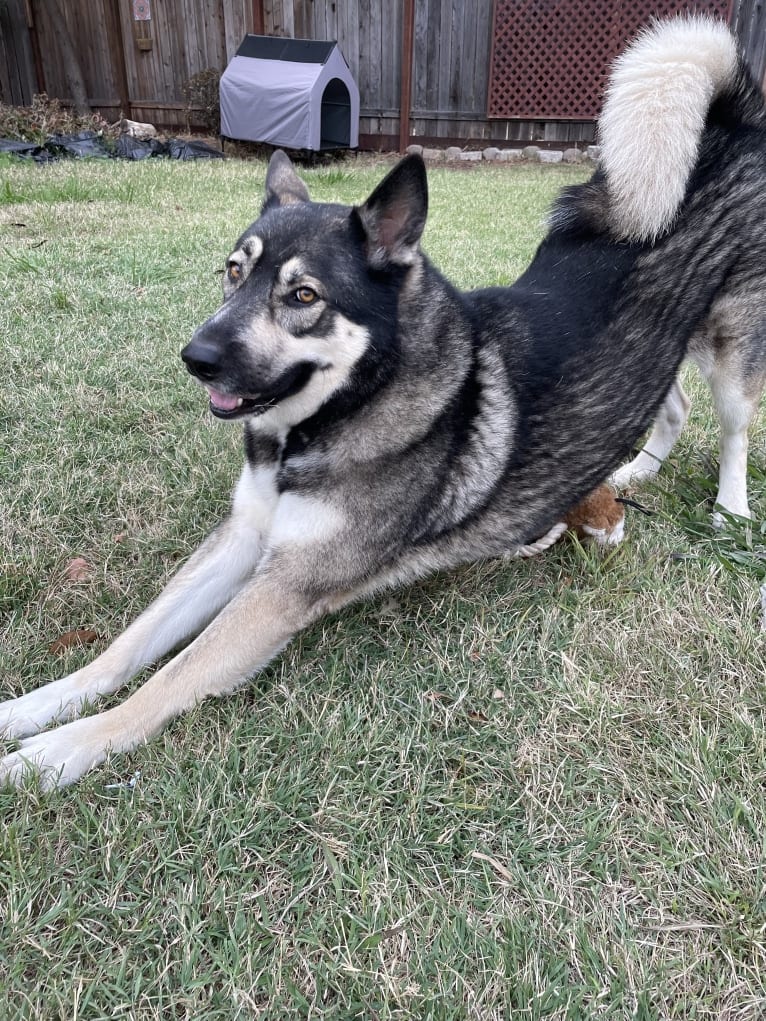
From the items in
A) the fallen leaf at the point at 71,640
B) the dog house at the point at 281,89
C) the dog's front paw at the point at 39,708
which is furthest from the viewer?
the dog house at the point at 281,89

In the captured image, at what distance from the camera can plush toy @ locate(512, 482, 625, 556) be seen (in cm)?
258

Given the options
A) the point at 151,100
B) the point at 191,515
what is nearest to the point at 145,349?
the point at 191,515

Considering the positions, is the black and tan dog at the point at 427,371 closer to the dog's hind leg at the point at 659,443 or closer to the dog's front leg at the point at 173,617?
the dog's front leg at the point at 173,617

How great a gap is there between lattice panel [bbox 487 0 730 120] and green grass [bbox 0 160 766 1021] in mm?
11886

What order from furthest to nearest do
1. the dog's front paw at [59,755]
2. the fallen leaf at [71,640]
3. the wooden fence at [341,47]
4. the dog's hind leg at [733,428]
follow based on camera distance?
the wooden fence at [341,47] → the dog's hind leg at [733,428] → the fallen leaf at [71,640] → the dog's front paw at [59,755]

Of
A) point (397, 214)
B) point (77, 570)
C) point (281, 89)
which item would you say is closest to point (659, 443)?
point (397, 214)

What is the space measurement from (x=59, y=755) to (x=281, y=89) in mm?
11326

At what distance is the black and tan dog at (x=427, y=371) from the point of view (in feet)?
6.38

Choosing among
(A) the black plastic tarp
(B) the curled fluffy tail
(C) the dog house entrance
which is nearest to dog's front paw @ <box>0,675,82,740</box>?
(B) the curled fluffy tail

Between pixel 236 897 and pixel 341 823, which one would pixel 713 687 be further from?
pixel 236 897

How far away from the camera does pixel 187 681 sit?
74.2 inches

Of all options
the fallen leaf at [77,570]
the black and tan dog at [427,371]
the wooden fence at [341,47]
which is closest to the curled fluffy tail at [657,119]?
the black and tan dog at [427,371]

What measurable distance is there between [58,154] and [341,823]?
10926mm

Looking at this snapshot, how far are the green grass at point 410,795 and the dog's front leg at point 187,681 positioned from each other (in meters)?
0.06
